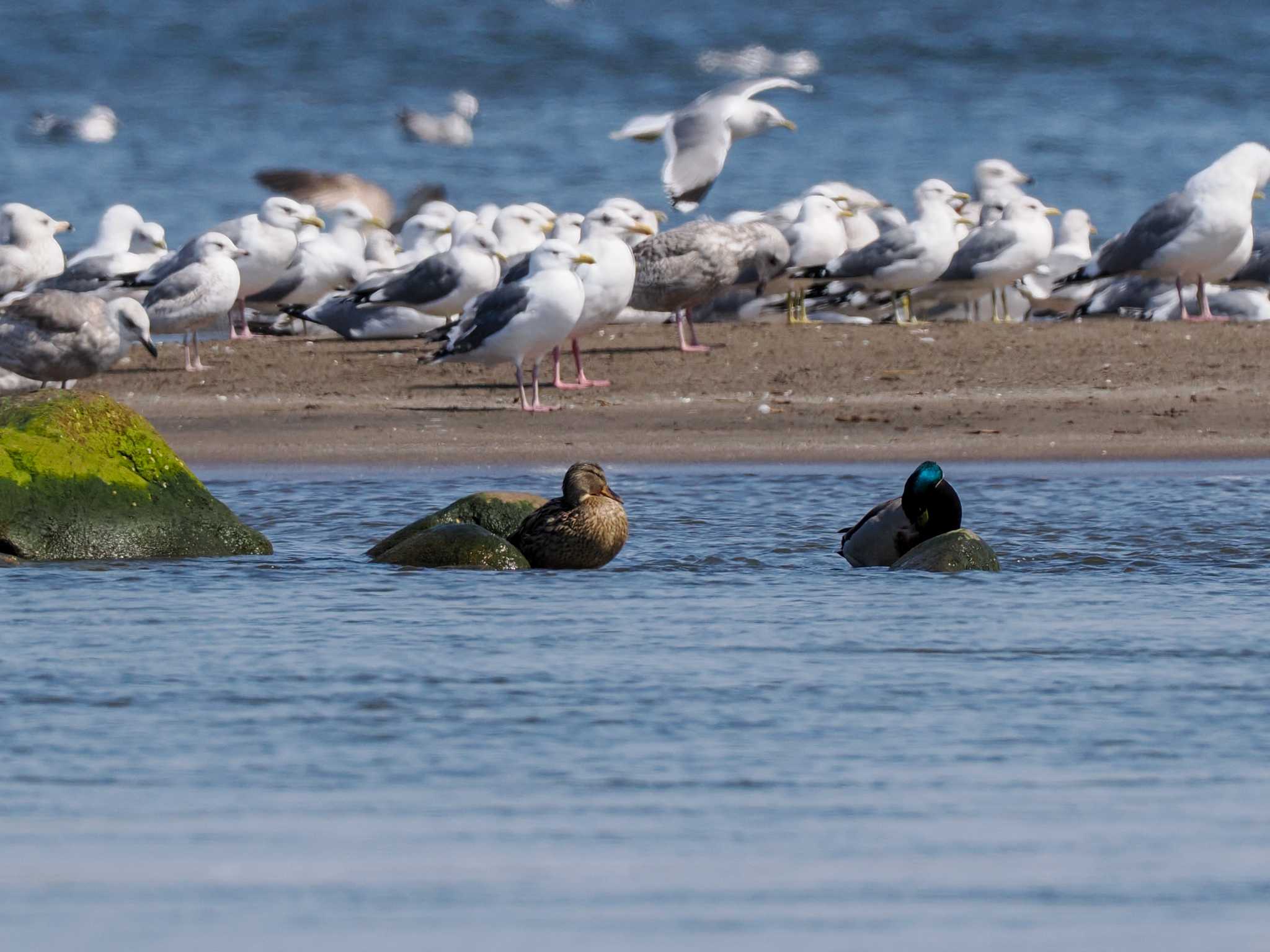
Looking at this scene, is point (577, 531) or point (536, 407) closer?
point (577, 531)

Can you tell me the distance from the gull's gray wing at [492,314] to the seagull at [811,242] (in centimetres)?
482

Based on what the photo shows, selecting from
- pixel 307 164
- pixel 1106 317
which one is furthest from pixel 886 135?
pixel 1106 317

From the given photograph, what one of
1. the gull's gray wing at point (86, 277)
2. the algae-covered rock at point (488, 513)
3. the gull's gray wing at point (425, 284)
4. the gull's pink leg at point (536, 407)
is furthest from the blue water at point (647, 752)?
the gull's gray wing at point (86, 277)

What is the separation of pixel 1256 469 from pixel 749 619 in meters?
4.95

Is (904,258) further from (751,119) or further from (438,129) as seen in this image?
(438,129)

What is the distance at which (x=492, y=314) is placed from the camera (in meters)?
13.9

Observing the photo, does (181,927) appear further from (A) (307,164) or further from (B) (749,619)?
(A) (307,164)

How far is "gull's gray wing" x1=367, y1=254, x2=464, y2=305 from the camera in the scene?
1670 centimetres

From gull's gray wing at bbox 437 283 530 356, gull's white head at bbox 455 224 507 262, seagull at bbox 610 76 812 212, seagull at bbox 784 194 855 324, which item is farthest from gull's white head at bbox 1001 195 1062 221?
gull's gray wing at bbox 437 283 530 356

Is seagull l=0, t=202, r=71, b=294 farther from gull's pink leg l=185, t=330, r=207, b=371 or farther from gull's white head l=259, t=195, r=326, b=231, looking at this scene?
gull's pink leg l=185, t=330, r=207, b=371

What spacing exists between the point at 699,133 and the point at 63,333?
5.78m

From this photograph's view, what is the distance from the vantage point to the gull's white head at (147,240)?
727 inches

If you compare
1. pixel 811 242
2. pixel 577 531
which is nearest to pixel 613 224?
pixel 811 242

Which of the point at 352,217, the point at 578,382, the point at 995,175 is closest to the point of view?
the point at 578,382
